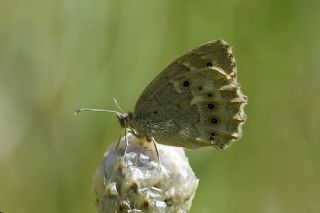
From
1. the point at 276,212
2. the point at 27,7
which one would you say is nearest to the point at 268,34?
the point at 276,212

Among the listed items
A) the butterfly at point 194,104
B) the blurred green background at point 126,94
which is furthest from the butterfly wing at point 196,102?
the blurred green background at point 126,94

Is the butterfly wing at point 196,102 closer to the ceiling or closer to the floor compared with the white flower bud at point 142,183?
closer to the ceiling

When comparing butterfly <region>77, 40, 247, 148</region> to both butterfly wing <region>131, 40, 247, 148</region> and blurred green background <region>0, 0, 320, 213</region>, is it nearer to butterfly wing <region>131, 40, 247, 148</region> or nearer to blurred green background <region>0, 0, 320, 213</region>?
butterfly wing <region>131, 40, 247, 148</region>

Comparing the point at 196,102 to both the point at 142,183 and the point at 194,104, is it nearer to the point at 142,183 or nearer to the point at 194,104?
the point at 194,104

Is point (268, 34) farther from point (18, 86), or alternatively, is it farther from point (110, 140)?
point (18, 86)

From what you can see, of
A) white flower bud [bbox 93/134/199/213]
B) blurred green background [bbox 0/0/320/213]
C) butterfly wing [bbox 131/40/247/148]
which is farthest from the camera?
blurred green background [bbox 0/0/320/213]

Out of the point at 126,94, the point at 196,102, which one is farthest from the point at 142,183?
the point at 126,94

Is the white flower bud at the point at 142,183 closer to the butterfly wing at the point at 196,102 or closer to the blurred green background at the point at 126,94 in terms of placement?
the butterfly wing at the point at 196,102

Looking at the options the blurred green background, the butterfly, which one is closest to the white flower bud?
the butterfly
